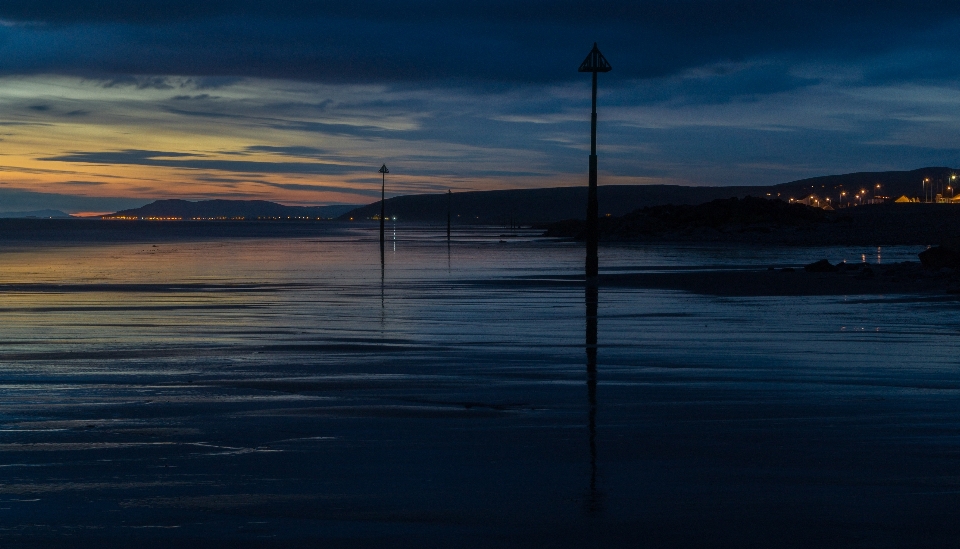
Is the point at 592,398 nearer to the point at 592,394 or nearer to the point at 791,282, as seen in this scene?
the point at 592,394

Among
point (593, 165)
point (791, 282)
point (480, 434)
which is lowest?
point (480, 434)

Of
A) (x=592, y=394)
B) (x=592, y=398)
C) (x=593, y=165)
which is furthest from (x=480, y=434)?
(x=593, y=165)

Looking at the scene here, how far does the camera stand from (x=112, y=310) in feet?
60.1

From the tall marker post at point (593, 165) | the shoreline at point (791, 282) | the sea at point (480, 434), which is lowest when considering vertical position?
the sea at point (480, 434)

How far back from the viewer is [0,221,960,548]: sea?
531 centimetres

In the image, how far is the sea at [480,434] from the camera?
5312 millimetres

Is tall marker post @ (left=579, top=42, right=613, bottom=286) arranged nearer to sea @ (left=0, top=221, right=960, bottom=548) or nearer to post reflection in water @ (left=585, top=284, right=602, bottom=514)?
post reflection in water @ (left=585, top=284, right=602, bottom=514)

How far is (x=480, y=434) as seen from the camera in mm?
7340

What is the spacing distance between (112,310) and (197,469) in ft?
42.9

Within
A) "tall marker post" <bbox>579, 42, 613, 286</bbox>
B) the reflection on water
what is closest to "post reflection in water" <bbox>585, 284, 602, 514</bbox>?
the reflection on water

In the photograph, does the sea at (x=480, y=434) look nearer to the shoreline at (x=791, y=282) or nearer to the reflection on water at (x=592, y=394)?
the reflection on water at (x=592, y=394)

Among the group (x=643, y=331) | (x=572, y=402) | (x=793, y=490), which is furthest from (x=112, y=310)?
(x=793, y=490)

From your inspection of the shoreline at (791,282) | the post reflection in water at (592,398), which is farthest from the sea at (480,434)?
the shoreline at (791,282)

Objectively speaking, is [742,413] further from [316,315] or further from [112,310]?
[112,310]
